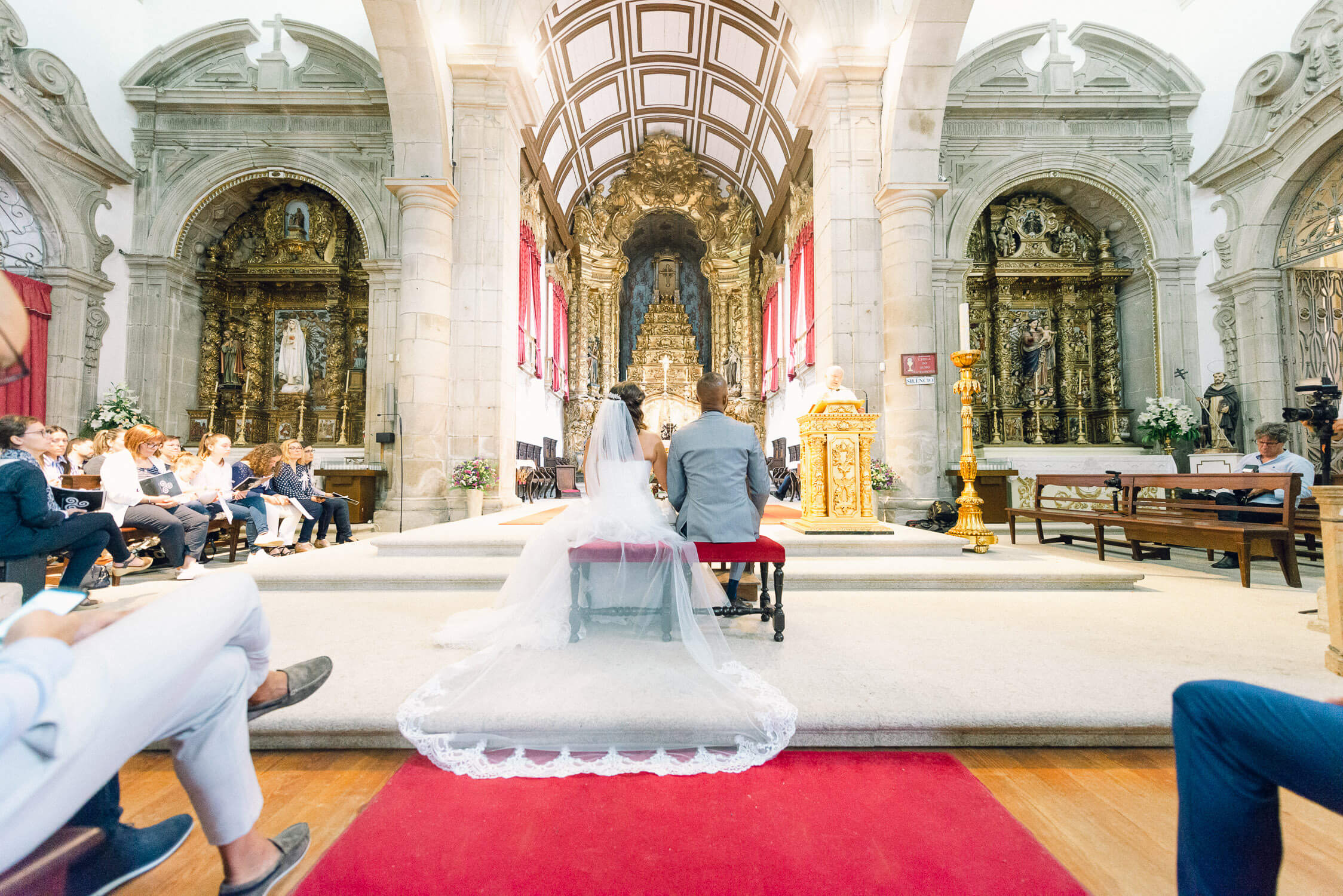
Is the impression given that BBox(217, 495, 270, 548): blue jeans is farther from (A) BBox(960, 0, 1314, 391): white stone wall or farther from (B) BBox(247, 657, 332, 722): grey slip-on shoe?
(A) BBox(960, 0, 1314, 391): white stone wall

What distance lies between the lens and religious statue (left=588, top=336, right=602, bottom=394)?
17227 millimetres

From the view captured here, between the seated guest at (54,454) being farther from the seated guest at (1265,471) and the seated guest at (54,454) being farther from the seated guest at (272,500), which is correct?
the seated guest at (1265,471)

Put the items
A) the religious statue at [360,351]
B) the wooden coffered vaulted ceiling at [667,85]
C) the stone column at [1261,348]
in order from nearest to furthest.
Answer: the stone column at [1261,348] → the wooden coffered vaulted ceiling at [667,85] → the religious statue at [360,351]

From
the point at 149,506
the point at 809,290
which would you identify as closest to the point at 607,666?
the point at 149,506

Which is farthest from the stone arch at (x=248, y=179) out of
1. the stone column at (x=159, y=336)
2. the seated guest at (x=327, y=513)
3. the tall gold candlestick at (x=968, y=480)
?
the tall gold candlestick at (x=968, y=480)

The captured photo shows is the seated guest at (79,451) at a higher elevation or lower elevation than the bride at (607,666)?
higher

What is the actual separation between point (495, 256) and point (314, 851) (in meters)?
7.77

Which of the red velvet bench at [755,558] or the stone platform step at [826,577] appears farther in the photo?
the stone platform step at [826,577]

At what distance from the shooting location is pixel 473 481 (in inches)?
303

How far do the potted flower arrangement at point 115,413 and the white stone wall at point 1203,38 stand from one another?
565 inches

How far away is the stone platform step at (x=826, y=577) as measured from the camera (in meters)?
4.31

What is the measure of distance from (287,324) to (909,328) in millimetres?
10979

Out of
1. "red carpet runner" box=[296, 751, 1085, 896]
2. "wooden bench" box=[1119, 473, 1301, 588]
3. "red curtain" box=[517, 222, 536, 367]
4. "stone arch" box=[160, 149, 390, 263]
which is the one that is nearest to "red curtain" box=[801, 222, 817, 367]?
"red curtain" box=[517, 222, 536, 367]

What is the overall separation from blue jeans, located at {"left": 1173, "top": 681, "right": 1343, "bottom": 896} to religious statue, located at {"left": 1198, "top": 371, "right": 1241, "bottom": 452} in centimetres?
1057
